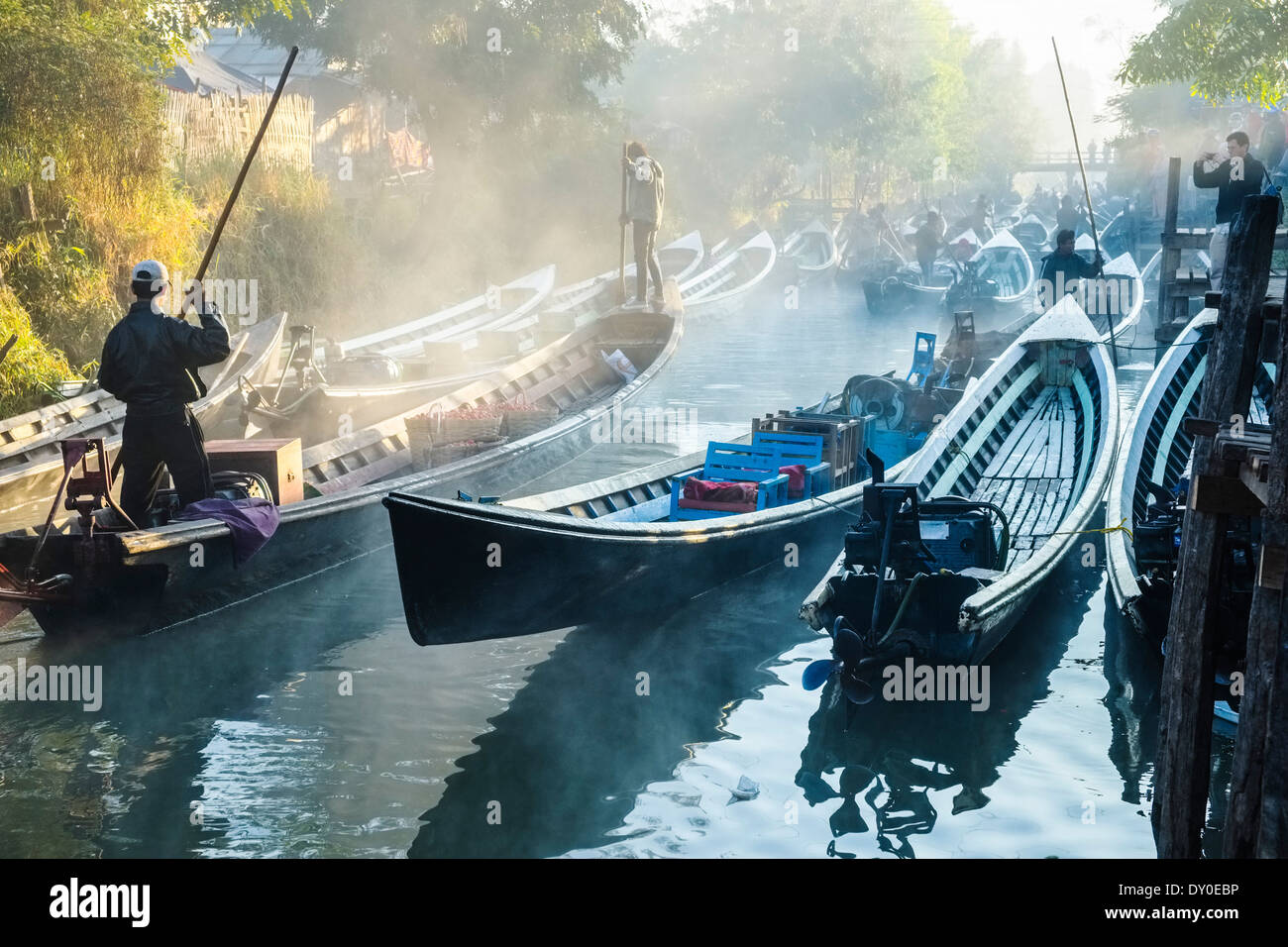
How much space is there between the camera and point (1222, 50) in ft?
66.0

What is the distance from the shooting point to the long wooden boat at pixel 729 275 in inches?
1125

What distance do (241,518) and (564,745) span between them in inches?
115

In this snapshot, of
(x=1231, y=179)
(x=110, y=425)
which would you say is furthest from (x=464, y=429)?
(x=1231, y=179)

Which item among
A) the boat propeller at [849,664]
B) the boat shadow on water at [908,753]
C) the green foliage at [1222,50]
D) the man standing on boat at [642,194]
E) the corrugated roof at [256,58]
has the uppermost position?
the corrugated roof at [256,58]

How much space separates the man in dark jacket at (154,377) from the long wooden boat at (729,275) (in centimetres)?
1980

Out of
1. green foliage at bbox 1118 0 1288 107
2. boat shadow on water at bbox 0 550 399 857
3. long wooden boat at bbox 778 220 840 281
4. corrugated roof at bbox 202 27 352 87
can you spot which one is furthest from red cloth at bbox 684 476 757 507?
corrugated roof at bbox 202 27 352 87

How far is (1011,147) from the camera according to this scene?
77.6m

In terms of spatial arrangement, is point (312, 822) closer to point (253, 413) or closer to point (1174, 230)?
point (253, 413)

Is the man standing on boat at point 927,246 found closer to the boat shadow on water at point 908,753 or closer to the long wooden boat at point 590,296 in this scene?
the long wooden boat at point 590,296

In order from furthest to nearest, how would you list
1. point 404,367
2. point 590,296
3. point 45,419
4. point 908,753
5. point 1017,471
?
point 590,296 < point 404,367 < point 45,419 < point 1017,471 < point 908,753

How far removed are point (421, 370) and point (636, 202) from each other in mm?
3752

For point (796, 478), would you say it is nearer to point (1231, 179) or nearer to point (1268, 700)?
point (1231, 179)

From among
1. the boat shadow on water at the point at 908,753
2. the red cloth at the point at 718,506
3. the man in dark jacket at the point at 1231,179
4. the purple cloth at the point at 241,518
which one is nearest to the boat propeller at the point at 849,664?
the boat shadow on water at the point at 908,753
